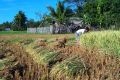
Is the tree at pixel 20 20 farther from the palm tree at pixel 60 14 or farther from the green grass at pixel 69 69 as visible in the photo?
the green grass at pixel 69 69

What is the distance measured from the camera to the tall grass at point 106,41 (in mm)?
13806

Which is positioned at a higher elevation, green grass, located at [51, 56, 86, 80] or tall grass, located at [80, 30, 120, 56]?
tall grass, located at [80, 30, 120, 56]

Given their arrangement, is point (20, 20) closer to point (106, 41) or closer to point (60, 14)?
point (60, 14)

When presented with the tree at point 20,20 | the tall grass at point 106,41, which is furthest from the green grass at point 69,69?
the tree at point 20,20

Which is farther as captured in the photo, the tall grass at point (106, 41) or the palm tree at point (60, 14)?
the palm tree at point (60, 14)

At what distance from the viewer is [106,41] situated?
15211 millimetres

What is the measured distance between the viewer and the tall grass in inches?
544

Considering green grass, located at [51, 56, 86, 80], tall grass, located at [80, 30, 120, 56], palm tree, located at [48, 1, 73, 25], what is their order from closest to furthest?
green grass, located at [51, 56, 86, 80], tall grass, located at [80, 30, 120, 56], palm tree, located at [48, 1, 73, 25]

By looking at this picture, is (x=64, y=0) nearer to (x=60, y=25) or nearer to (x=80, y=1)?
(x=80, y=1)

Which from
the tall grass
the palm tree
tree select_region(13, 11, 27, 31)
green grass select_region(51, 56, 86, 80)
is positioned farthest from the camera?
tree select_region(13, 11, 27, 31)

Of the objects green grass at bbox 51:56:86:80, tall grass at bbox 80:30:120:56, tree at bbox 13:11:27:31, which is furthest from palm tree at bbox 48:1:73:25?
green grass at bbox 51:56:86:80

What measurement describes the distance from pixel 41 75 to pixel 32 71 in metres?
0.46

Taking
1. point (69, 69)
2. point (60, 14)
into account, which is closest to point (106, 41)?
point (69, 69)

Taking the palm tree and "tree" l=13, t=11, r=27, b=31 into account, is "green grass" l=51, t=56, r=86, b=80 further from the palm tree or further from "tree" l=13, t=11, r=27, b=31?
"tree" l=13, t=11, r=27, b=31
